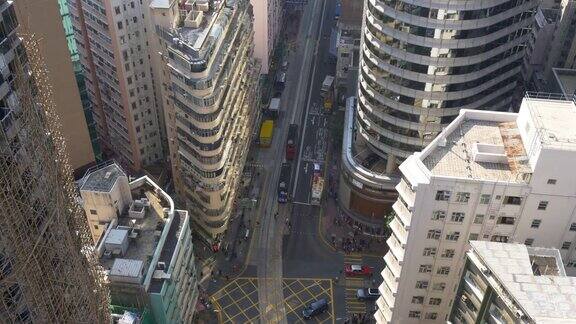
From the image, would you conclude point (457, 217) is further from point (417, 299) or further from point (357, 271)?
point (357, 271)

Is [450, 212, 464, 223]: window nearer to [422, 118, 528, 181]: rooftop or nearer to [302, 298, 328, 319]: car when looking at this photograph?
[422, 118, 528, 181]: rooftop

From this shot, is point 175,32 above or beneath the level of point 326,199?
above

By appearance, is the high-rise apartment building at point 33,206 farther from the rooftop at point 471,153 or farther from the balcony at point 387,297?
the balcony at point 387,297

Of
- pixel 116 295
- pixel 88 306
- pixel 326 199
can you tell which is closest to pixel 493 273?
pixel 88 306

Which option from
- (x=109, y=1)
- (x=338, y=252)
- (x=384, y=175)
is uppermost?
(x=109, y=1)

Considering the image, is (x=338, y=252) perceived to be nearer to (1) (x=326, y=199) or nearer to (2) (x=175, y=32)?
(1) (x=326, y=199)

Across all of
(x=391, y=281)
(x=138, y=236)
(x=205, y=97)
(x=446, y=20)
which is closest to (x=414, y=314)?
(x=391, y=281)
